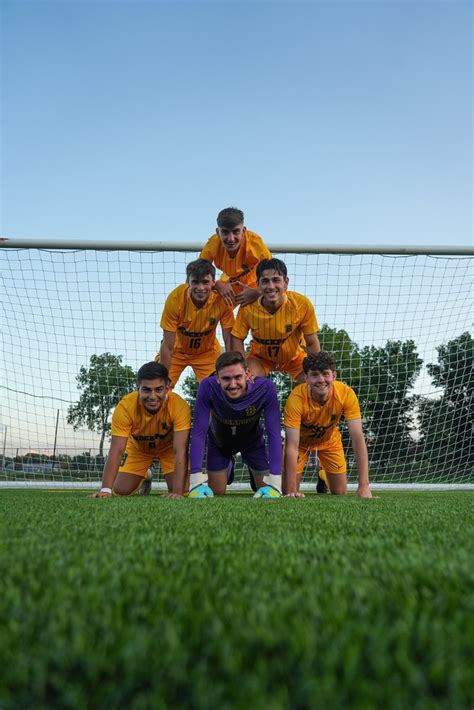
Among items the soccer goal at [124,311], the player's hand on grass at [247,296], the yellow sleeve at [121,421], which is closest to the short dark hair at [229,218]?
the player's hand on grass at [247,296]

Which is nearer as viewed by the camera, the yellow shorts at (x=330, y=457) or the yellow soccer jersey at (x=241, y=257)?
the yellow soccer jersey at (x=241, y=257)

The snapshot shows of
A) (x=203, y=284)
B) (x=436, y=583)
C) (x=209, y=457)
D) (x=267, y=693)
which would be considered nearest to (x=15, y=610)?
(x=267, y=693)

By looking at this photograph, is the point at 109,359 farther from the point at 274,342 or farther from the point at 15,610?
the point at 15,610

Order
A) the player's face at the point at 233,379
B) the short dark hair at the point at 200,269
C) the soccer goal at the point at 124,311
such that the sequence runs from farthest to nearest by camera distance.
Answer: the soccer goal at the point at 124,311, the short dark hair at the point at 200,269, the player's face at the point at 233,379

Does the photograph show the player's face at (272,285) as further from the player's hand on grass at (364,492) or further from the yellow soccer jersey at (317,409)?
the player's hand on grass at (364,492)

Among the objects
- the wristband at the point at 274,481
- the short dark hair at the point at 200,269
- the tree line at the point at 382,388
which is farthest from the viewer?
the tree line at the point at 382,388

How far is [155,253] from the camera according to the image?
7434mm

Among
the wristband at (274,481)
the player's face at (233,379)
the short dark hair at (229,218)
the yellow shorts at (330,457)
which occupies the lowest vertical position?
the wristband at (274,481)

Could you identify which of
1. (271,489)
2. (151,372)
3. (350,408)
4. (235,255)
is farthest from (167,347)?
(350,408)

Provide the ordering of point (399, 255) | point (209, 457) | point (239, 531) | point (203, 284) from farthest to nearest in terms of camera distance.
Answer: point (399, 255)
point (209, 457)
point (203, 284)
point (239, 531)

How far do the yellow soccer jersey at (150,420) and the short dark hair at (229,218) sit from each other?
1612 mm

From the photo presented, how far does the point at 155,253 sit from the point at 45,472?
6.13m

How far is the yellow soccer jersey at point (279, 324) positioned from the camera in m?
4.93

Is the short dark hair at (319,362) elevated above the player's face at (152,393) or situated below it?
above
